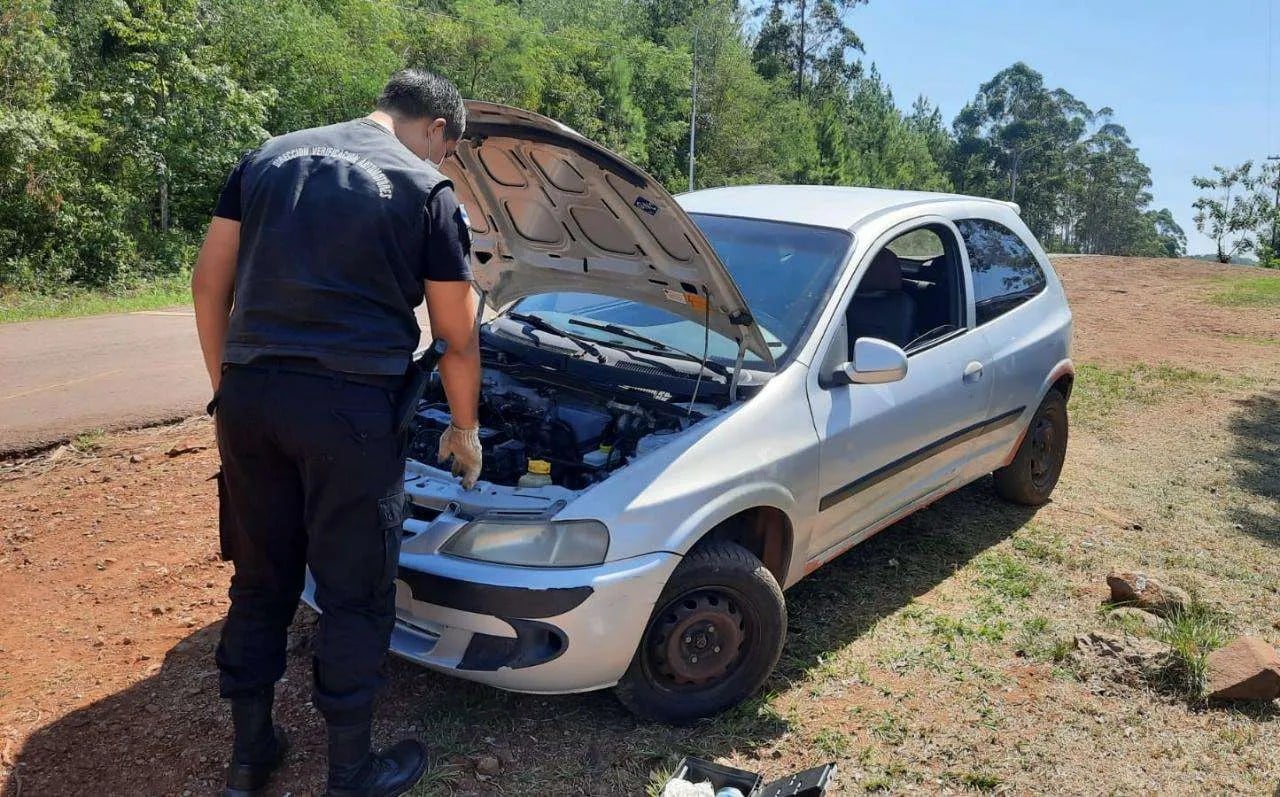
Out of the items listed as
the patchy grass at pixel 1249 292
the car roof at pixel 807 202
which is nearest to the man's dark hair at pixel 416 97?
the car roof at pixel 807 202

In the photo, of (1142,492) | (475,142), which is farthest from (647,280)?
(1142,492)

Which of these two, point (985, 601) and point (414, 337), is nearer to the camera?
point (414, 337)

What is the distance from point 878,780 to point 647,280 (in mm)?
1844

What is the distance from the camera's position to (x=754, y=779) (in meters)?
2.72

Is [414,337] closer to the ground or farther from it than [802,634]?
farther from it

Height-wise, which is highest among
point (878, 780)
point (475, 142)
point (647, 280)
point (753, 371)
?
point (475, 142)

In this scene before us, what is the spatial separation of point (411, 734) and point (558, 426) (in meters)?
1.11

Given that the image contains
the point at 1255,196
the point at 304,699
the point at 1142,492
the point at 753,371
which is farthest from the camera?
the point at 1255,196

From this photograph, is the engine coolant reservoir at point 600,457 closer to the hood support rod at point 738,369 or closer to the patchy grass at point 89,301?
the hood support rod at point 738,369

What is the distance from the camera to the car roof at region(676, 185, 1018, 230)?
3.98 m

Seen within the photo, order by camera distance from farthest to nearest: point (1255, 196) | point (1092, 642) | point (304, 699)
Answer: point (1255, 196)
point (1092, 642)
point (304, 699)

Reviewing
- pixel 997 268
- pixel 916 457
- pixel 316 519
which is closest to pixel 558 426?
pixel 316 519

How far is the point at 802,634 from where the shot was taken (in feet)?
12.2

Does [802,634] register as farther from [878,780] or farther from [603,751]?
[603,751]
